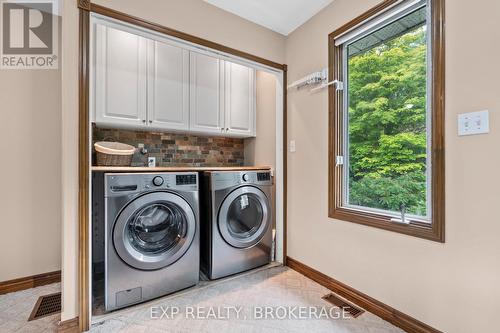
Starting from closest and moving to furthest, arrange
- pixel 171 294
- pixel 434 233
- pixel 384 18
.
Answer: pixel 434 233
pixel 384 18
pixel 171 294

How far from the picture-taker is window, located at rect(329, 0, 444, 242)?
1354mm

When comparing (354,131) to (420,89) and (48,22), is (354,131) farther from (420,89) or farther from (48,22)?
(48,22)

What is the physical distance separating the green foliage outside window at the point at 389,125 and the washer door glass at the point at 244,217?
864 mm

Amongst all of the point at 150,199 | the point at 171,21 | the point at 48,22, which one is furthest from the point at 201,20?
the point at 150,199

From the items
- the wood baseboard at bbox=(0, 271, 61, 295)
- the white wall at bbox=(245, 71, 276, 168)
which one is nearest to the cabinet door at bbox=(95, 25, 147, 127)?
the white wall at bbox=(245, 71, 276, 168)

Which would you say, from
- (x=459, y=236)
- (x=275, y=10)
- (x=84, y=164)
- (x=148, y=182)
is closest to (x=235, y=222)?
(x=148, y=182)

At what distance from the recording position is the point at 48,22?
6.73 ft

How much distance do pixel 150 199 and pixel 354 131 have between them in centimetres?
170

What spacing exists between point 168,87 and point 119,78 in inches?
16.4

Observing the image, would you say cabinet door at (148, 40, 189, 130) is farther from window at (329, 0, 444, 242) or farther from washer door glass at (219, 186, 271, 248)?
window at (329, 0, 444, 242)

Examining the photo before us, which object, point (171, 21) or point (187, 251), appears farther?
point (187, 251)

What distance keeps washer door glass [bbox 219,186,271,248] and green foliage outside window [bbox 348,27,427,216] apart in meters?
0.86

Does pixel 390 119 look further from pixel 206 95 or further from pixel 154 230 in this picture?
pixel 154 230

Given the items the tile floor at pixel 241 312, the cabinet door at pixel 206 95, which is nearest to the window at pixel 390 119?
the tile floor at pixel 241 312
